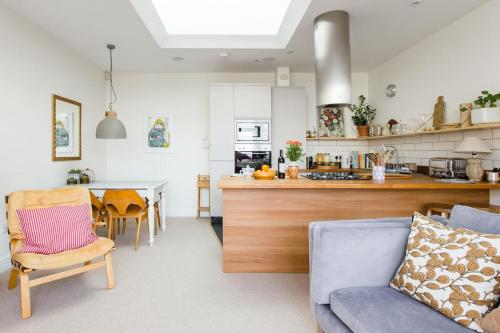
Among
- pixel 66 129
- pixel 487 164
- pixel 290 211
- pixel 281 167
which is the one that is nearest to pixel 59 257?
pixel 290 211

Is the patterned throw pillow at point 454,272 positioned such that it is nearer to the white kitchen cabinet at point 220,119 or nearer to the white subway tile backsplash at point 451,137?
the white subway tile backsplash at point 451,137

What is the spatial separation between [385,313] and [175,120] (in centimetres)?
481

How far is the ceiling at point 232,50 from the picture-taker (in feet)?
9.96

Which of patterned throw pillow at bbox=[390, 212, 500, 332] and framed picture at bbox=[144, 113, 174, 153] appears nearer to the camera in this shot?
patterned throw pillow at bbox=[390, 212, 500, 332]

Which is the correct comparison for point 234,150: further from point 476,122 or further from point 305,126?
point 476,122

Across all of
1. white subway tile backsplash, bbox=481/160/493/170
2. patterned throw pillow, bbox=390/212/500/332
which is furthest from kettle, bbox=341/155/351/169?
patterned throw pillow, bbox=390/212/500/332

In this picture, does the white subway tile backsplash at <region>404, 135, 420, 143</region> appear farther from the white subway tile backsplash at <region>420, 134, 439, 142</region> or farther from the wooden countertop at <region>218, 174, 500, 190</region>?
the wooden countertop at <region>218, 174, 500, 190</region>

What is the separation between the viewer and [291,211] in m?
2.80

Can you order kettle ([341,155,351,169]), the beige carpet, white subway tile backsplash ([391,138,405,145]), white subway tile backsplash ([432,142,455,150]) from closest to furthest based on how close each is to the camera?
the beige carpet, white subway tile backsplash ([432,142,455,150]), white subway tile backsplash ([391,138,405,145]), kettle ([341,155,351,169])

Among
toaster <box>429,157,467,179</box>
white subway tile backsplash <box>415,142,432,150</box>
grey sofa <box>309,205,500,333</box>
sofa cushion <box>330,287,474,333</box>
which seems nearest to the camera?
sofa cushion <box>330,287,474,333</box>

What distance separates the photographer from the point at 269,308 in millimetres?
2221

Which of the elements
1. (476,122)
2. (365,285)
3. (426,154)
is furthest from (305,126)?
(365,285)

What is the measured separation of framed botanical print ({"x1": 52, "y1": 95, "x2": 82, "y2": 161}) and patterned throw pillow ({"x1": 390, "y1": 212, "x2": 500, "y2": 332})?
4054 millimetres

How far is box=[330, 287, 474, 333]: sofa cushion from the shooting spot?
3.91ft
